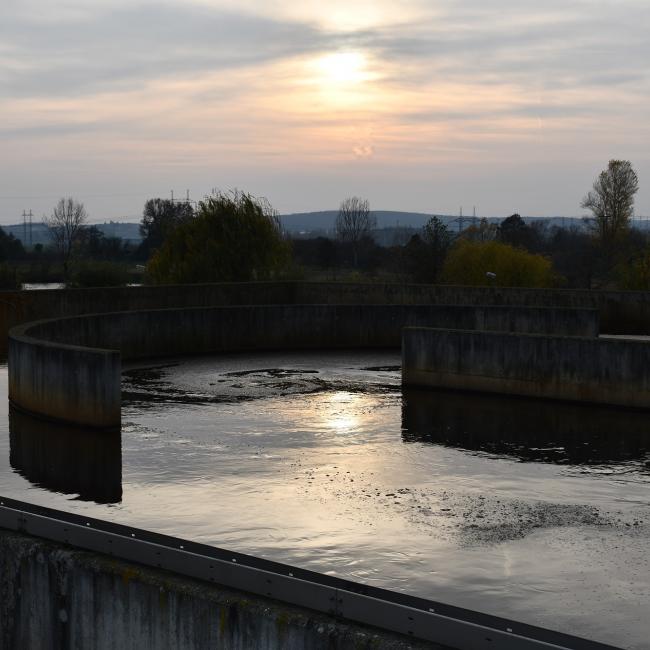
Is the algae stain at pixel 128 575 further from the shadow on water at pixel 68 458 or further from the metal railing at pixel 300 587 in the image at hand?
the shadow on water at pixel 68 458

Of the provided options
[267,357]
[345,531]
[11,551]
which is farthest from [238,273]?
[11,551]

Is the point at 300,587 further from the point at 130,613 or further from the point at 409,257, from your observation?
the point at 409,257

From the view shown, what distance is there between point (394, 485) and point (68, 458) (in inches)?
224

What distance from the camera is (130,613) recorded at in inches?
345

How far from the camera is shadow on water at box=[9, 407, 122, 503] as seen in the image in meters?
16.1

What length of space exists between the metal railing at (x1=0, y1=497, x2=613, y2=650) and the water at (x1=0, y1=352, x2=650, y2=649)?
3323mm

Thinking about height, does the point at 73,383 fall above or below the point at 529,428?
above

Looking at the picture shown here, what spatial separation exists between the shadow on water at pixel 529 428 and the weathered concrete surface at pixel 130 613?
10281mm

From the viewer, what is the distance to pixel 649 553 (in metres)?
13.0

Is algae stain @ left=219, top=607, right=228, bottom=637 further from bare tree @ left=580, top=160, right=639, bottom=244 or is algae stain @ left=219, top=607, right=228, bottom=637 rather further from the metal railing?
bare tree @ left=580, top=160, right=639, bottom=244

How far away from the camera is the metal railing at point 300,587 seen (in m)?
7.12

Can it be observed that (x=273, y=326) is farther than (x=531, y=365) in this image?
Yes

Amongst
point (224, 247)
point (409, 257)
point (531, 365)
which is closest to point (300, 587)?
point (531, 365)

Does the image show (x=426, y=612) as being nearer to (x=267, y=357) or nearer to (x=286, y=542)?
(x=286, y=542)
